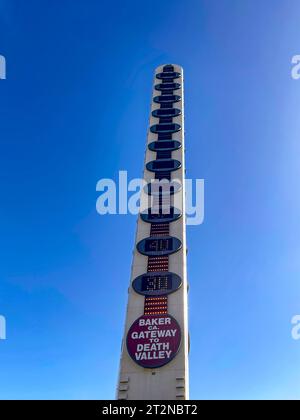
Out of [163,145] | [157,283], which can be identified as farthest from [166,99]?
[157,283]

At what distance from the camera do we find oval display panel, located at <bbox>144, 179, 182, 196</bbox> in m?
44.9

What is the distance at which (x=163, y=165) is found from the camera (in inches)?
1890

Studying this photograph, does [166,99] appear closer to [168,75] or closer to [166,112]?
[166,112]

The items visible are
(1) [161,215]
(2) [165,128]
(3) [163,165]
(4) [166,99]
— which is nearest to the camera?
(1) [161,215]

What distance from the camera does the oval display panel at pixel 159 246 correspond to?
39469 mm

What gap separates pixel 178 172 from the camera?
153 ft

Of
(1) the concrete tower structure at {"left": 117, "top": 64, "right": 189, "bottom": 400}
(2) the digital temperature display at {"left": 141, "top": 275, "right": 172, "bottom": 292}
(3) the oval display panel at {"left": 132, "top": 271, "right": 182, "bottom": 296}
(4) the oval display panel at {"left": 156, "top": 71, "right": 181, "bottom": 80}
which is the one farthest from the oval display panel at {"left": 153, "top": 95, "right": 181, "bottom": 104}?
(2) the digital temperature display at {"left": 141, "top": 275, "right": 172, "bottom": 292}

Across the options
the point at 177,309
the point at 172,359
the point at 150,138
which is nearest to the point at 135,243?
the point at 177,309

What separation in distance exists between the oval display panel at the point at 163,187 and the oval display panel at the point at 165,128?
8769mm

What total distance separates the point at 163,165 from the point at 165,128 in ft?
22.4

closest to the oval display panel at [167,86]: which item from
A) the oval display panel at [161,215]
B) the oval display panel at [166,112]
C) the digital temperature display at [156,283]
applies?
the oval display panel at [166,112]

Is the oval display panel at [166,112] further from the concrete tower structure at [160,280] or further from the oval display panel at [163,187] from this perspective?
the oval display panel at [163,187]
